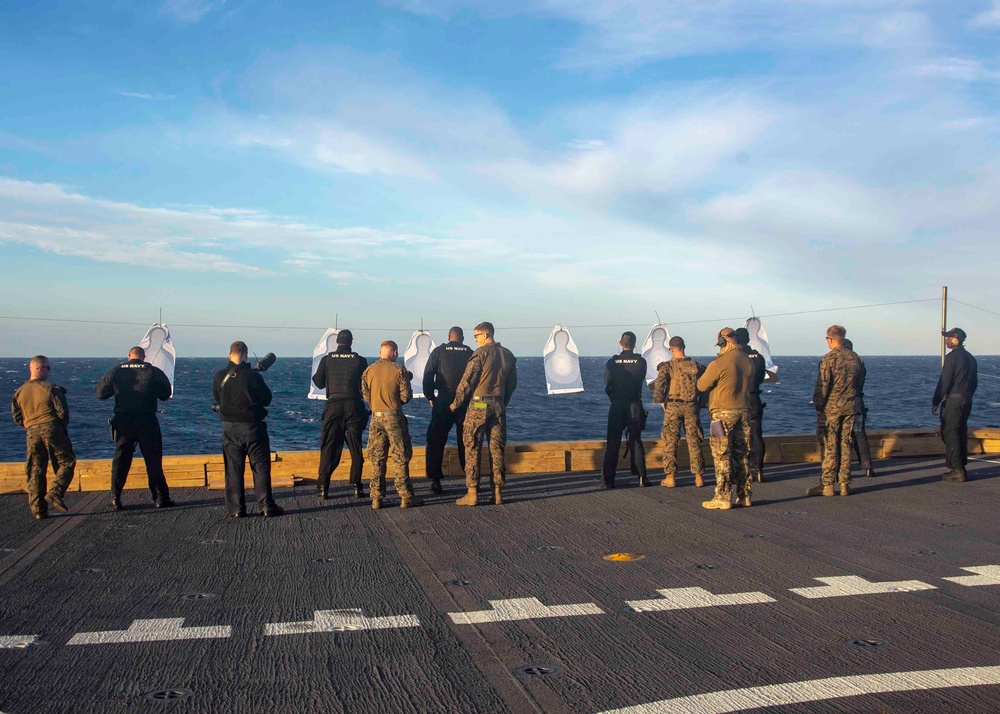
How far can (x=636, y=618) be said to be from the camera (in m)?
5.55

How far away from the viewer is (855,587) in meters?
6.27

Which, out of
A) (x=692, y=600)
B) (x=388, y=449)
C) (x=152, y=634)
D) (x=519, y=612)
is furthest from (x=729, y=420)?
(x=152, y=634)

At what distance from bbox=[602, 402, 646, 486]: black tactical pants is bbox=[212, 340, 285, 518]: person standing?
411 centimetres

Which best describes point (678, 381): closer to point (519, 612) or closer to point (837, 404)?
point (837, 404)

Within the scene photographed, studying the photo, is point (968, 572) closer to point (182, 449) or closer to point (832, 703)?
point (832, 703)

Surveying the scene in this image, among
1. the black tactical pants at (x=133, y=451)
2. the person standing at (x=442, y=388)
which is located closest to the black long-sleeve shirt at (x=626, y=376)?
the person standing at (x=442, y=388)

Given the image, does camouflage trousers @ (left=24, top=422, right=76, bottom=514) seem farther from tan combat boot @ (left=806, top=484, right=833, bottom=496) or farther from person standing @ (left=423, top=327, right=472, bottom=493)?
tan combat boot @ (left=806, top=484, right=833, bottom=496)

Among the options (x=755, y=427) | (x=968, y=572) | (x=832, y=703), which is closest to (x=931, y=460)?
(x=755, y=427)

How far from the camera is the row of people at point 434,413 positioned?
369 inches

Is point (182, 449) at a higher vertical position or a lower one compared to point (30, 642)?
lower

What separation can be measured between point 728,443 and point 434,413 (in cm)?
351

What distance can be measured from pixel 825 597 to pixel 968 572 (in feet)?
5.11

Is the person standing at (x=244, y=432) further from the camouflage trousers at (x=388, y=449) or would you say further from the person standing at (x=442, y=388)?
the person standing at (x=442, y=388)

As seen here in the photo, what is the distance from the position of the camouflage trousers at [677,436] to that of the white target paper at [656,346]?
3.21 meters
